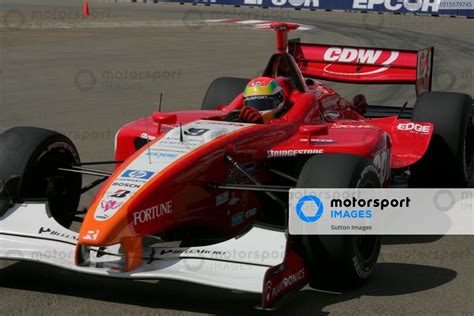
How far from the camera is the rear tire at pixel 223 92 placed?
10.1m

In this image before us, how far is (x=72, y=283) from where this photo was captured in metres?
6.74

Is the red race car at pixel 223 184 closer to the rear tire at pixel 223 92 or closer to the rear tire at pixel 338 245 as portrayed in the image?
the rear tire at pixel 338 245

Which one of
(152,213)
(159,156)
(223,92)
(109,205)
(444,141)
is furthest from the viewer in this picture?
(223,92)

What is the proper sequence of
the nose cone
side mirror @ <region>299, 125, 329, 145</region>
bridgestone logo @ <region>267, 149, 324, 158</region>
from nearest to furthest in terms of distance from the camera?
1. the nose cone
2. bridgestone logo @ <region>267, 149, 324, 158</region>
3. side mirror @ <region>299, 125, 329, 145</region>

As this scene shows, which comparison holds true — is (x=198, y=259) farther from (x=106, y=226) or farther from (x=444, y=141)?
(x=444, y=141)

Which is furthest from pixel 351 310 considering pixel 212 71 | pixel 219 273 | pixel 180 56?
pixel 180 56

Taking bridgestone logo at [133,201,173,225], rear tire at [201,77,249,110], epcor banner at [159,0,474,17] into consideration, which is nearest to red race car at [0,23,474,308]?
bridgestone logo at [133,201,173,225]

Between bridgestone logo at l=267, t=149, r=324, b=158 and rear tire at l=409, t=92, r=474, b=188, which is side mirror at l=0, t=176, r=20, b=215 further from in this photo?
rear tire at l=409, t=92, r=474, b=188

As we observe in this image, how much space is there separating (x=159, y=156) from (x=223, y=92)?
137 inches

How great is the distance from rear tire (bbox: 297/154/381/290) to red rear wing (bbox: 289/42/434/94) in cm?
416

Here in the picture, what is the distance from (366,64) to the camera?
1103cm

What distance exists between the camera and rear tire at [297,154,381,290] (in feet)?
20.9

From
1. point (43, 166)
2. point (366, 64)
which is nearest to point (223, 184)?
point (43, 166)

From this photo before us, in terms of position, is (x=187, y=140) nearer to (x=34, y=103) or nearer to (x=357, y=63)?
(x=357, y=63)
